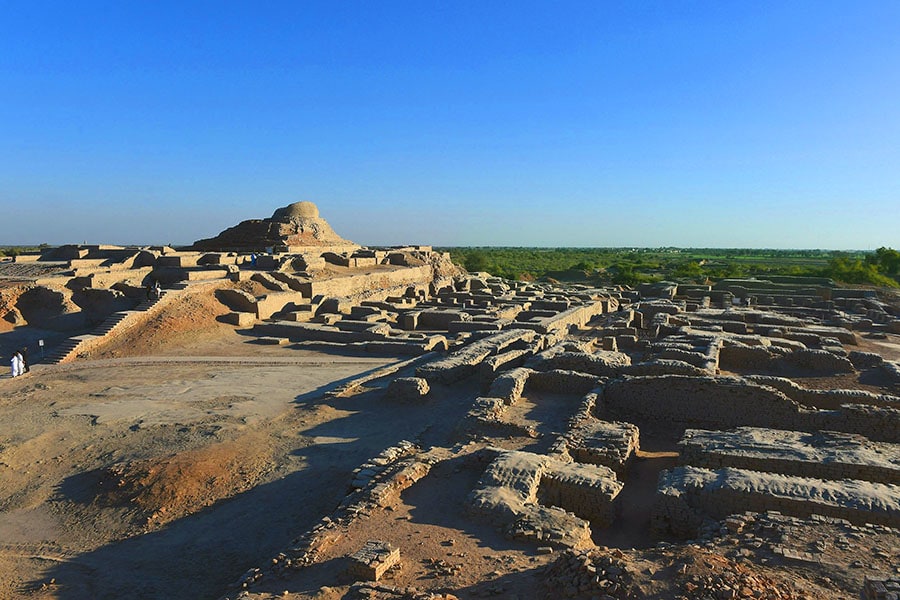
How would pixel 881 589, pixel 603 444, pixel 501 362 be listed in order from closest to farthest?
pixel 881 589 → pixel 603 444 → pixel 501 362

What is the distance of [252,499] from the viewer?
805 cm

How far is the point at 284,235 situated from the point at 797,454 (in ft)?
107

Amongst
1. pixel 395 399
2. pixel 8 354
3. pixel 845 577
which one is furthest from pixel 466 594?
pixel 8 354

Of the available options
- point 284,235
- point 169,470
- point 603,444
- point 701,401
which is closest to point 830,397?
point 701,401

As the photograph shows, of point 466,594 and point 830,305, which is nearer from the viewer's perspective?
point 466,594

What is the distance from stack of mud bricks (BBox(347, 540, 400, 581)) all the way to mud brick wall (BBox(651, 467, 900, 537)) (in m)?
2.99

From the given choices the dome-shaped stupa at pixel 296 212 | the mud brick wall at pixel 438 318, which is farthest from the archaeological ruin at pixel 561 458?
the dome-shaped stupa at pixel 296 212

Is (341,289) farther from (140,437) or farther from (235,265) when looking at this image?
(140,437)

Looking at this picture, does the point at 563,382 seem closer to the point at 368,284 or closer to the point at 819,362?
the point at 819,362

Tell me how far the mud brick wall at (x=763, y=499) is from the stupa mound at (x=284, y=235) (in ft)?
95.0

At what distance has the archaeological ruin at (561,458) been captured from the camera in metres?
4.89

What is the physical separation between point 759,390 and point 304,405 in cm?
839

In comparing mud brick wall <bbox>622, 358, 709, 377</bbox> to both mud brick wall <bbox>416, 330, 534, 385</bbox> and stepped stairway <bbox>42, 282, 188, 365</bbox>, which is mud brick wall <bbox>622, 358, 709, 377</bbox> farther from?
stepped stairway <bbox>42, 282, 188, 365</bbox>

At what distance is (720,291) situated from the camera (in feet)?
109
